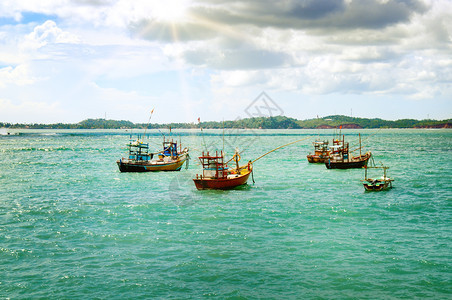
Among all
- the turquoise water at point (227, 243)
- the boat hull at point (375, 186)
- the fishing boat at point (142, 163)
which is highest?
the fishing boat at point (142, 163)

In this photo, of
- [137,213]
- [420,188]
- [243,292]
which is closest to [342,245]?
[243,292]

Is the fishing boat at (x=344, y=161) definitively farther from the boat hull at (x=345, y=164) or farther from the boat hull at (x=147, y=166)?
the boat hull at (x=147, y=166)

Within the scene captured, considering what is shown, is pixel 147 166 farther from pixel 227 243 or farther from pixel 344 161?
pixel 227 243

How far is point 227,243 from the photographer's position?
2225cm

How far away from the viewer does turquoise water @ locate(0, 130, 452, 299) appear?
55.1 ft

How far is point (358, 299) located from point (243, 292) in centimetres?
496

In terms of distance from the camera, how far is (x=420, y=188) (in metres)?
40.8

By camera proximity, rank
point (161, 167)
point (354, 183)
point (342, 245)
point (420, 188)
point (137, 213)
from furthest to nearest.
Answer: point (161, 167)
point (354, 183)
point (420, 188)
point (137, 213)
point (342, 245)

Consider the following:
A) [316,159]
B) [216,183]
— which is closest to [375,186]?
[216,183]

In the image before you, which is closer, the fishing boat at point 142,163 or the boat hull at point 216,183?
the boat hull at point 216,183

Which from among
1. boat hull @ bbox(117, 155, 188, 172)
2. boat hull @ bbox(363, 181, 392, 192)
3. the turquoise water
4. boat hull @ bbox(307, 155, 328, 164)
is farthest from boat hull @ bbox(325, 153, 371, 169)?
boat hull @ bbox(117, 155, 188, 172)

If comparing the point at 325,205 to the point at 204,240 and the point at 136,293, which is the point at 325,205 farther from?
the point at 136,293

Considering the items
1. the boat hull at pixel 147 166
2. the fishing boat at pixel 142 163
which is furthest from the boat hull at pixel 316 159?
the boat hull at pixel 147 166

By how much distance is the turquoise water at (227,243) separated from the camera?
55.1 feet
